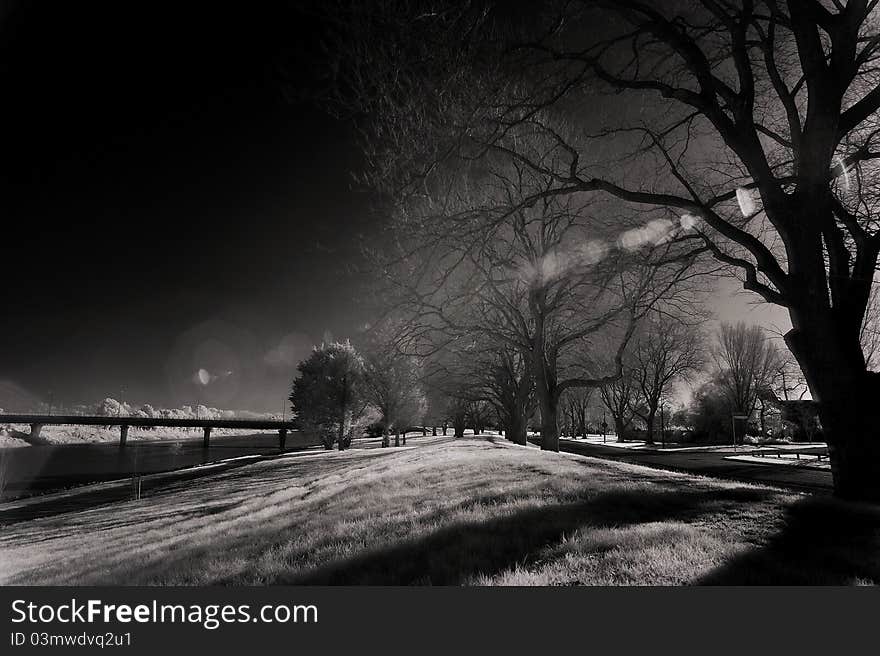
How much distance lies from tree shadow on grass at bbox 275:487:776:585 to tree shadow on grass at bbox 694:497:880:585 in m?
0.95

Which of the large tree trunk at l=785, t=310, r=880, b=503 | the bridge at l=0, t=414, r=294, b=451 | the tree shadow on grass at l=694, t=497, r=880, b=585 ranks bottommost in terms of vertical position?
the bridge at l=0, t=414, r=294, b=451

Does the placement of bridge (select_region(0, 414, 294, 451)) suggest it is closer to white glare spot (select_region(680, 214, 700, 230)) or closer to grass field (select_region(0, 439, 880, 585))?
grass field (select_region(0, 439, 880, 585))

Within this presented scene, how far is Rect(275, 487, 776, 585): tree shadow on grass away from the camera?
428 centimetres

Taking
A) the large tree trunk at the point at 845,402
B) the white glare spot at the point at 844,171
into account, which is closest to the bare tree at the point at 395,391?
the white glare spot at the point at 844,171

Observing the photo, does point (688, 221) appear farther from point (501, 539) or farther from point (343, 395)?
point (343, 395)

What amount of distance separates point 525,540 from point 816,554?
8.48 feet

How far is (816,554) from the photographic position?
4.02 m

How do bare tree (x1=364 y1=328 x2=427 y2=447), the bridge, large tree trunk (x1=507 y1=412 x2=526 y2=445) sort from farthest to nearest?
the bridge < bare tree (x1=364 y1=328 x2=427 y2=447) < large tree trunk (x1=507 y1=412 x2=526 y2=445)

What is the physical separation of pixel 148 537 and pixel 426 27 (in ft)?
41.5

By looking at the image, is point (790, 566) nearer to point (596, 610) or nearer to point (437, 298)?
point (596, 610)

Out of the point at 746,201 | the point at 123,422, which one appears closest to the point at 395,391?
the point at 746,201

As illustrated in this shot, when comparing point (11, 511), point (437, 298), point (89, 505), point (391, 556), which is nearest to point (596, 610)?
point (391, 556)

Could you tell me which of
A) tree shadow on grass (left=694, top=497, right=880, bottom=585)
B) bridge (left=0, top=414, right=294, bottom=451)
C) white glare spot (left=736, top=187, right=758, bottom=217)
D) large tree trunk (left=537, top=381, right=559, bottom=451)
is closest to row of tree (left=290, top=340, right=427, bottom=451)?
large tree trunk (left=537, top=381, right=559, bottom=451)

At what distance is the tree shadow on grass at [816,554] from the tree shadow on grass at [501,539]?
0.95m
